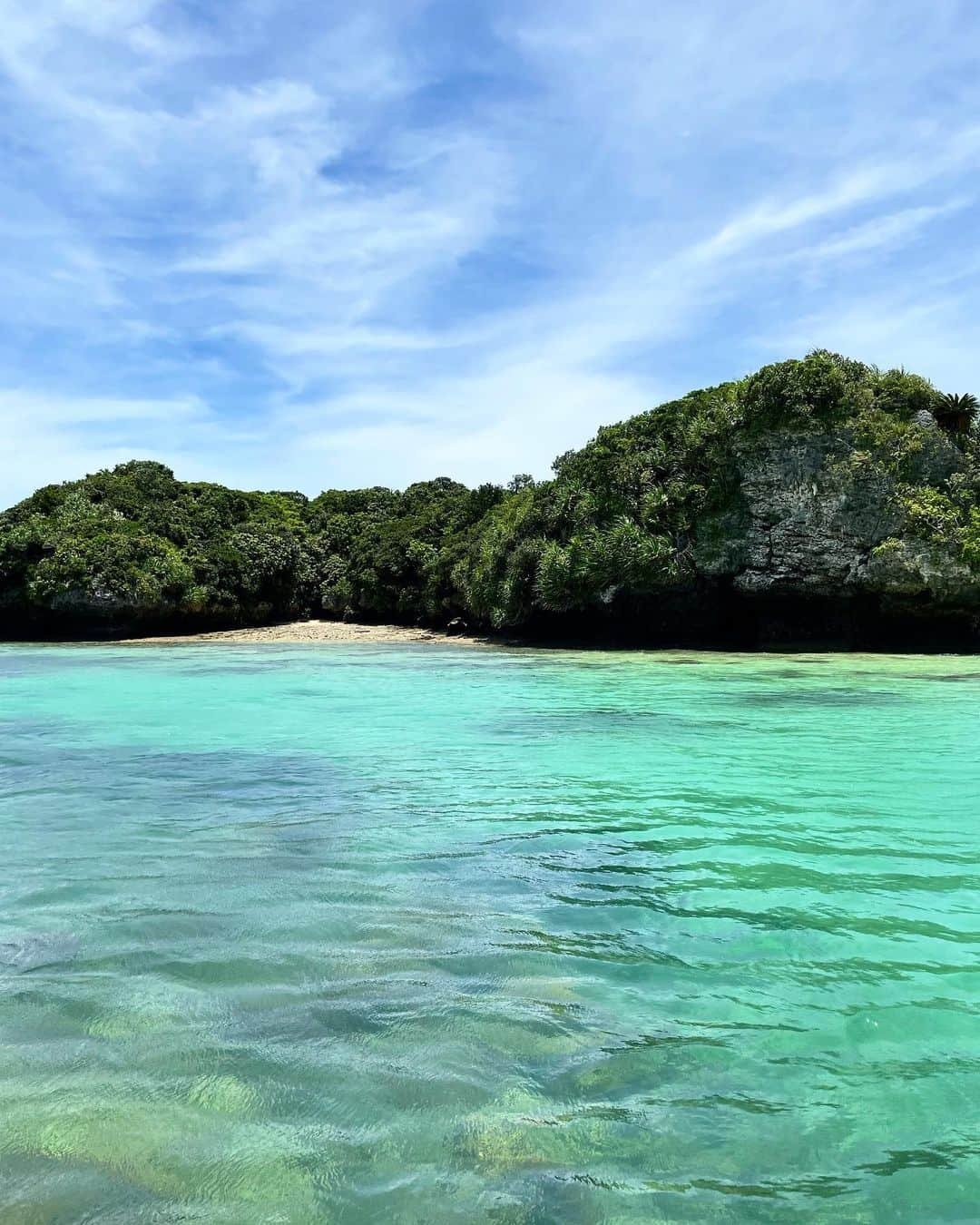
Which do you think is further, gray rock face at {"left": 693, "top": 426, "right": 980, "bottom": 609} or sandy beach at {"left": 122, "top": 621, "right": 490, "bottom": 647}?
sandy beach at {"left": 122, "top": 621, "right": 490, "bottom": 647}

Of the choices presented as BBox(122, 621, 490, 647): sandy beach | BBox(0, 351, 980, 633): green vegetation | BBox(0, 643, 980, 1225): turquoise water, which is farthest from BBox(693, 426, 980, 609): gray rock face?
BBox(0, 643, 980, 1225): turquoise water

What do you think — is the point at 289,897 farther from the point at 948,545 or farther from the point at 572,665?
the point at 948,545

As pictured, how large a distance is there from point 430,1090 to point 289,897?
195 centimetres

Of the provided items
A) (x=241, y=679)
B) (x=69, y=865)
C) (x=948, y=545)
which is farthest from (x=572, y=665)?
(x=69, y=865)

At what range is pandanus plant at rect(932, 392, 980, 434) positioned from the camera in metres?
25.5

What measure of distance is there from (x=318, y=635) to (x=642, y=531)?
711 inches

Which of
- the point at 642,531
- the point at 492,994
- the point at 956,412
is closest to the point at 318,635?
the point at 642,531

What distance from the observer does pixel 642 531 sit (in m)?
27.8

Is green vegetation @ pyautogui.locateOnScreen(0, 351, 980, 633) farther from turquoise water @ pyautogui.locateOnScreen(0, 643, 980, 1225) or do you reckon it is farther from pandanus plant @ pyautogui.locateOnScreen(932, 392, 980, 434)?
turquoise water @ pyautogui.locateOnScreen(0, 643, 980, 1225)

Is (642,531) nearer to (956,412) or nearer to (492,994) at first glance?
(956,412)

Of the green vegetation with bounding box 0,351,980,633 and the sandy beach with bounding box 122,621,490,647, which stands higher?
the green vegetation with bounding box 0,351,980,633

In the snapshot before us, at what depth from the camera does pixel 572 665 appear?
71.4ft

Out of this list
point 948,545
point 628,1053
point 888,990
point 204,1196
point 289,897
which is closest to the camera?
point 204,1196

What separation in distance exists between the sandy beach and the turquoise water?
1124 inches
